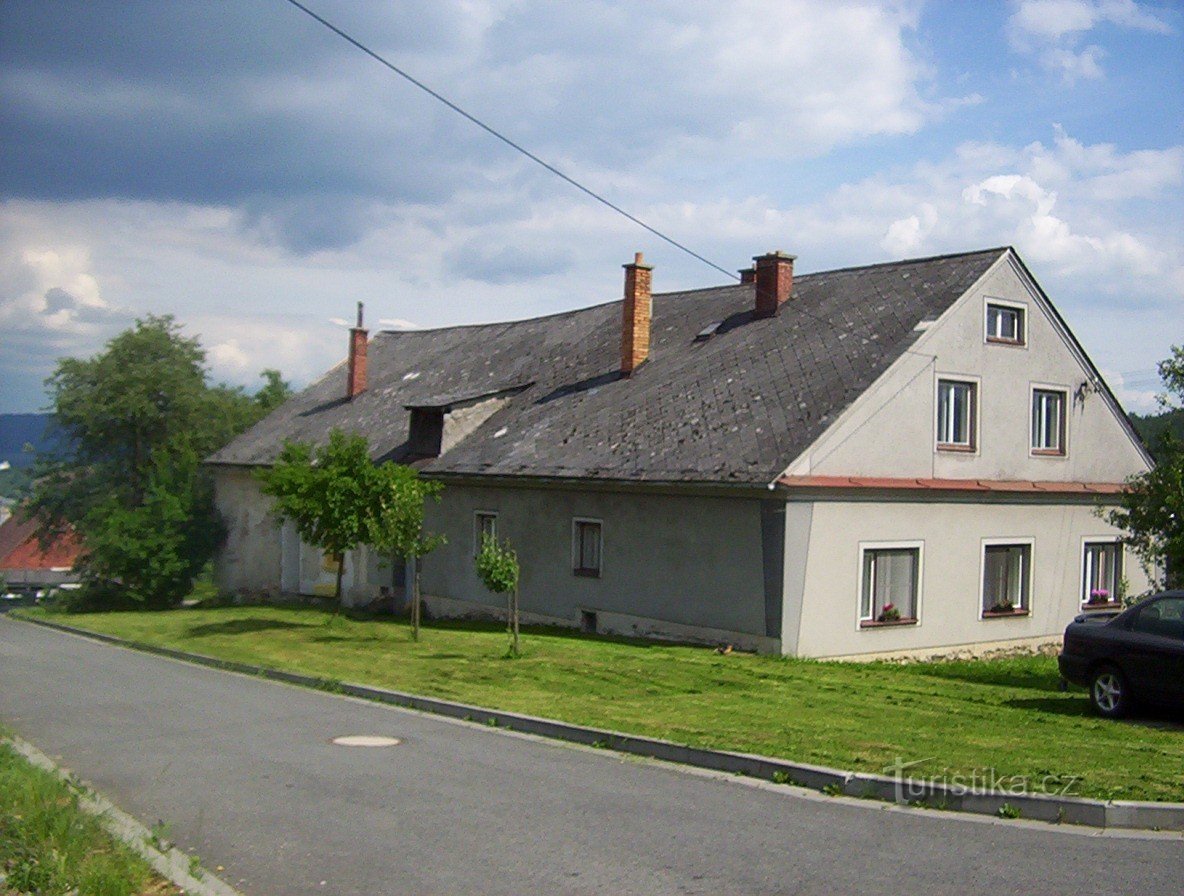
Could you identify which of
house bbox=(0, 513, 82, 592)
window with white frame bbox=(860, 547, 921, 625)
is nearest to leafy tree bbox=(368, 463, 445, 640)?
window with white frame bbox=(860, 547, 921, 625)

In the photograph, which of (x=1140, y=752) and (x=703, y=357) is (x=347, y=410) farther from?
(x=1140, y=752)

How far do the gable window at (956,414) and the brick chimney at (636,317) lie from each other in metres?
7.62

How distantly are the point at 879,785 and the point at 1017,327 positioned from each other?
1772 centimetres

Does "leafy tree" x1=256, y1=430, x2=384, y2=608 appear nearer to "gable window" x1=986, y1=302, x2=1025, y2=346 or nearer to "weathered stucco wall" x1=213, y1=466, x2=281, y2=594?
"gable window" x1=986, y1=302, x2=1025, y2=346

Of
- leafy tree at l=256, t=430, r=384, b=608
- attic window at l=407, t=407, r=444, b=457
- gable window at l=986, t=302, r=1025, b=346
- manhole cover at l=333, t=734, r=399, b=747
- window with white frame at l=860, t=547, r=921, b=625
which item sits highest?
gable window at l=986, t=302, r=1025, b=346

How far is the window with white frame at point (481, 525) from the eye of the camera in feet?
91.6

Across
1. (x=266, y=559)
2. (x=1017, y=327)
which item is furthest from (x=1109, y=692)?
(x=266, y=559)

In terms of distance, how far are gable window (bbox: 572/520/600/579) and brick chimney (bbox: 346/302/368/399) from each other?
55.4ft

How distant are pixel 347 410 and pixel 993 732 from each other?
28.9 m

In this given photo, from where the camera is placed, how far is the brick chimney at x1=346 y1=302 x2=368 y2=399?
132 ft

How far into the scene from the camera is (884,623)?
2238cm

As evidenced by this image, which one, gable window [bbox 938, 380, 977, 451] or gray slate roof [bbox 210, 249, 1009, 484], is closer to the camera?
gray slate roof [bbox 210, 249, 1009, 484]

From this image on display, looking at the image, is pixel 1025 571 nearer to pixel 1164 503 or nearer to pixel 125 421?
pixel 1164 503

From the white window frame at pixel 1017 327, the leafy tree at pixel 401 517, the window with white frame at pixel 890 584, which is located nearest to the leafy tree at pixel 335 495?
the leafy tree at pixel 401 517
